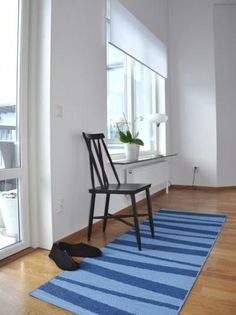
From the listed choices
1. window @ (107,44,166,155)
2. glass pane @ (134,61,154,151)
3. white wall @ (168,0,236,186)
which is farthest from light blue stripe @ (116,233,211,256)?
white wall @ (168,0,236,186)

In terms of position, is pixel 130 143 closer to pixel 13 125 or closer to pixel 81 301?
pixel 13 125

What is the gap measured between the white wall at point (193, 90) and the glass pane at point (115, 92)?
1.56m

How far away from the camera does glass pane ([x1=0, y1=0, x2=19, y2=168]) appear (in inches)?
78.7

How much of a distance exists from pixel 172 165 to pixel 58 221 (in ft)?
9.99

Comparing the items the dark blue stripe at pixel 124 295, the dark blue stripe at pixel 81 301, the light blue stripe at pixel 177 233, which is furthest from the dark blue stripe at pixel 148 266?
Result: the light blue stripe at pixel 177 233

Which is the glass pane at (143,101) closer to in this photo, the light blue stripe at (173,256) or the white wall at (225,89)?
the white wall at (225,89)

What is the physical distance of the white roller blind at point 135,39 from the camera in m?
3.05

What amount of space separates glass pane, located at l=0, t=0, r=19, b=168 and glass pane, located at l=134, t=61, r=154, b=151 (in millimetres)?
2004

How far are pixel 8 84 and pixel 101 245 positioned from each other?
4.75ft

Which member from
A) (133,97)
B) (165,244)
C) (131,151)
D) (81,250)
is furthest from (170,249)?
(133,97)

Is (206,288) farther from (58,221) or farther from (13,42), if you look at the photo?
(13,42)

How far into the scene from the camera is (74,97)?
7.82ft

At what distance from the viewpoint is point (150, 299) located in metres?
1.45

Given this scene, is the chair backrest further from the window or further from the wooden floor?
the window
